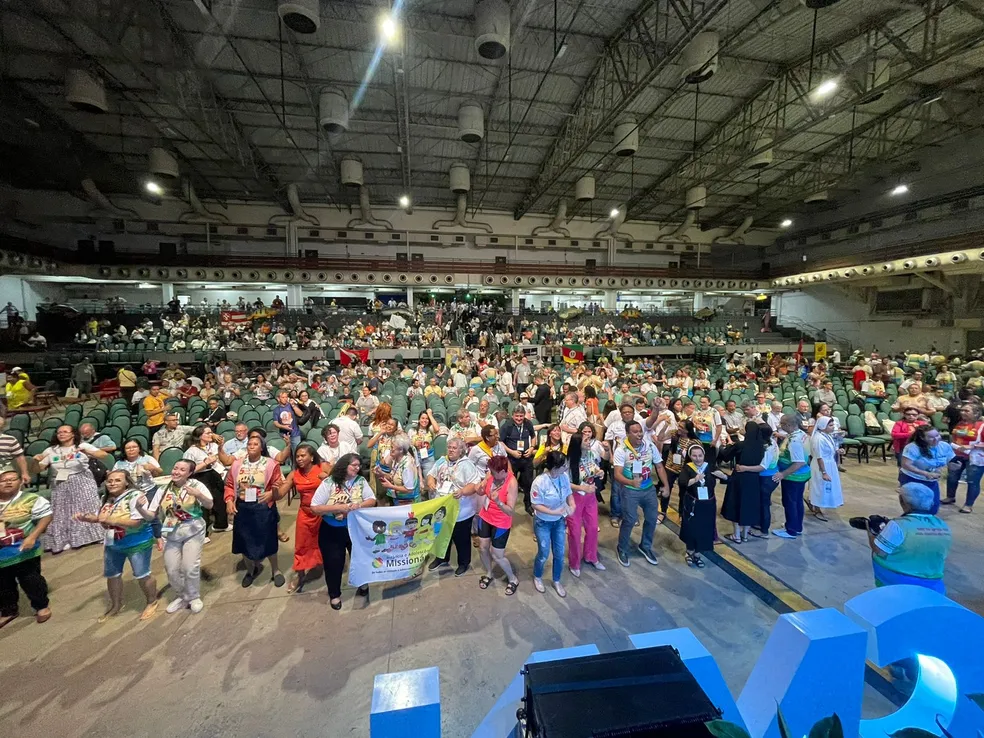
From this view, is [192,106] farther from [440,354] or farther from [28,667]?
[28,667]

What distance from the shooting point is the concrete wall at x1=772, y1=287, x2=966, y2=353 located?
22.5 meters

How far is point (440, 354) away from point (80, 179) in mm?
19506

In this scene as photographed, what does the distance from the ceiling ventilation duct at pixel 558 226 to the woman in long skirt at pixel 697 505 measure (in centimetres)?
2414

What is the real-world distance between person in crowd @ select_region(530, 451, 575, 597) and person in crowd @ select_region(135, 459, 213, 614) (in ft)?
10.5

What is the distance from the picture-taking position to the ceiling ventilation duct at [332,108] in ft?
45.4

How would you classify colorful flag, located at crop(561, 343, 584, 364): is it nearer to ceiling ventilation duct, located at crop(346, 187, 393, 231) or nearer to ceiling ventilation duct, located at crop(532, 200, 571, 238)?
ceiling ventilation duct, located at crop(532, 200, 571, 238)

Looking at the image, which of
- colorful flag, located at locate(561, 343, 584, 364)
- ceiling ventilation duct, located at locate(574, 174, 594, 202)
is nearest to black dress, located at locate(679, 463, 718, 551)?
colorful flag, located at locate(561, 343, 584, 364)

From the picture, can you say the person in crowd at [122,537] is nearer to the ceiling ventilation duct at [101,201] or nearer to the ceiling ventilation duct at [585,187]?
the ceiling ventilation duct at [585,187]

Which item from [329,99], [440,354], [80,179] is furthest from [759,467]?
[80,179]

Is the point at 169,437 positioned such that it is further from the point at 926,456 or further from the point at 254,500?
the point at 926,456

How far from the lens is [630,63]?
42.0 ft

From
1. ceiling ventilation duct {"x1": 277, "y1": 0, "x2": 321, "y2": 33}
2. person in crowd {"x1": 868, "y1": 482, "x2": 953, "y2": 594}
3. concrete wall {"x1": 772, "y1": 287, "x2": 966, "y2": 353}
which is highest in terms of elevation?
ceiling ventilation duct {"x1": 277, "y1": 0, "x2": 321, "y2": 33}

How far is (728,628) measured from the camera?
144 inches

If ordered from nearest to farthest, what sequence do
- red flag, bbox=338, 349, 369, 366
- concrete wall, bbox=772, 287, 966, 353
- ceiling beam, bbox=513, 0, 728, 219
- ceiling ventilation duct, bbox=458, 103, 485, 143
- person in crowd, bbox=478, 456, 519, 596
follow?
person in crowd, bbox=478, 456, 519, 596 → ceiling beam, bbox=513, 0, 728, 219 → ceiling ventilation duct, bbox=458, 103, 485, 143 → red flag, bbox=338, 349, 369, 366 → concrete wall, bbox=772, 287, 966, 353
